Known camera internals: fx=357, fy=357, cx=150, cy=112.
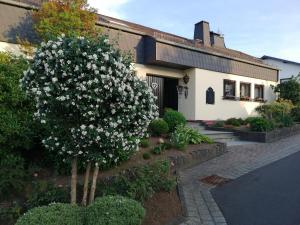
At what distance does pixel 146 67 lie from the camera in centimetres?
1522

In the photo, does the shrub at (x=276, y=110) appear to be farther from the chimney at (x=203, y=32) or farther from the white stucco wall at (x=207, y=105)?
the chimney at (x=203, y=32)

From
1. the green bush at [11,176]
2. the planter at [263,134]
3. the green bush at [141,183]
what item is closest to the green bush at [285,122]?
the planter at [263,134]

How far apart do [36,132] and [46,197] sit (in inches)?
67.6

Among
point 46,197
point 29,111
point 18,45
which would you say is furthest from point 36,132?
point 18,45

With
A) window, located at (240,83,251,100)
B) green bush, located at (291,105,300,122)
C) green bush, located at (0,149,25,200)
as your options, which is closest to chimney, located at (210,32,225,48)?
window, located at (240,83,251,100)

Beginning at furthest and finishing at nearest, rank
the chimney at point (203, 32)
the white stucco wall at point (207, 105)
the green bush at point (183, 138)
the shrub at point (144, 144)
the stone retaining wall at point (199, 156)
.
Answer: the chimney at point (203, 32) < the white stucco wall at point (207, 105) < the green bush at point (183, 138) < the shrub at point (144, 144) < the stone retaining wall at point (199, 156)

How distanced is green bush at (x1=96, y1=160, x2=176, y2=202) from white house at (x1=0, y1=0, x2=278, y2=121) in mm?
6132

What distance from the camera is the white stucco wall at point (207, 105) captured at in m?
16.6

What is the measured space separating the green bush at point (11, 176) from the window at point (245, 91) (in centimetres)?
1442

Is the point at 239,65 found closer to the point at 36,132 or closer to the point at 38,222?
the point at 36,132

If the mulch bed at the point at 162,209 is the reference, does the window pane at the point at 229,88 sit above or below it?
above

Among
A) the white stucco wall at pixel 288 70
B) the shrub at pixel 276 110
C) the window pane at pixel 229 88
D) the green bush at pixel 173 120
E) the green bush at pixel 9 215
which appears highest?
the white stucco wall at pixel 288 70

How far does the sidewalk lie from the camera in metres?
6.14

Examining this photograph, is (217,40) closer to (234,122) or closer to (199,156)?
(234,122)
